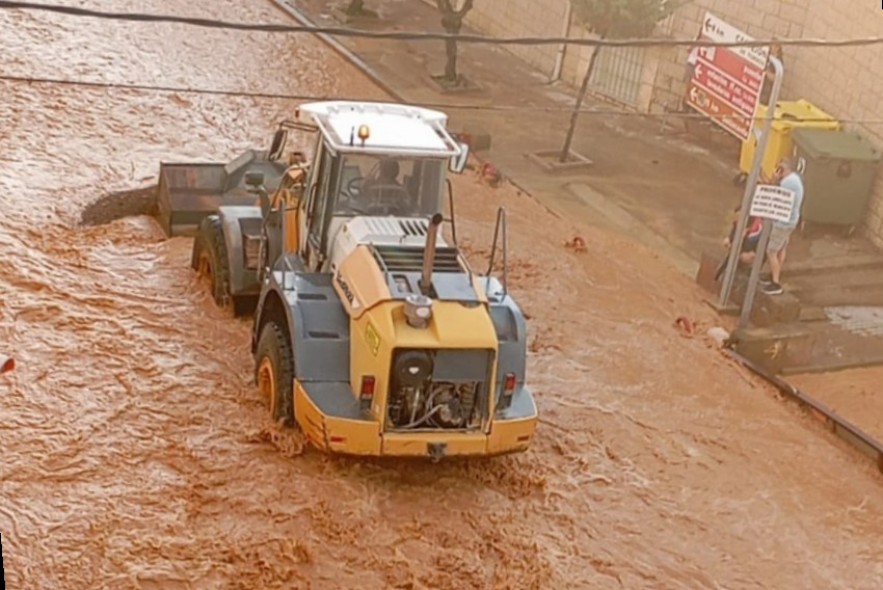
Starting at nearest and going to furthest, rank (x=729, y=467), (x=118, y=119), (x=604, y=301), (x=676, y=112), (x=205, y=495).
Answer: (x=205, y=495)
(x=729, y=467)
(x=604, y=301)
(x=118, y=119)
(x=676, y=112)

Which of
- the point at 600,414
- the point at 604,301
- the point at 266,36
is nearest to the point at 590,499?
the point at 600,414

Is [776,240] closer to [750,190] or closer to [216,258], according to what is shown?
[750,190]

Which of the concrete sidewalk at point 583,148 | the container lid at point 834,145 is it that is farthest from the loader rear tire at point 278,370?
the container lid at point 834,145

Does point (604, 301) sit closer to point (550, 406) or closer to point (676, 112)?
point (550, 406)

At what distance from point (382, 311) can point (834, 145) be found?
28.9ft

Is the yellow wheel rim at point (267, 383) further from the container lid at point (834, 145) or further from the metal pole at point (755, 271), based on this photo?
the container lid at point (834, 145)

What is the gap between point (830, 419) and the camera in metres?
11.9

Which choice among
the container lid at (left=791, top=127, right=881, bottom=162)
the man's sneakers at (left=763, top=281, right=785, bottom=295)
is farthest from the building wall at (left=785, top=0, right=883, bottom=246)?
the man's sneakers at (left=763, top=281, right=785, bottom=295)

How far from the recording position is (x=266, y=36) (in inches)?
915

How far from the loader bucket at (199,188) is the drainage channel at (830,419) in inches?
225

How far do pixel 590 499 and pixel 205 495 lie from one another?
309 cm

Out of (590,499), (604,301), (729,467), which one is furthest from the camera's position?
(604,301)

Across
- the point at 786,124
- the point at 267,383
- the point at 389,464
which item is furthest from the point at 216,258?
the point at 786,124

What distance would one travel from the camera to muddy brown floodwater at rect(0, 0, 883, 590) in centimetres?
922
